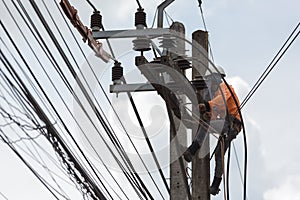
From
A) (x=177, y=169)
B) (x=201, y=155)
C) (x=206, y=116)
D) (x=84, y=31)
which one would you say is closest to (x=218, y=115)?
(x=206, y=116)

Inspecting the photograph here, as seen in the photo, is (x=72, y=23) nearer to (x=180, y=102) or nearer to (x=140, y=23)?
(x=140, y=23)

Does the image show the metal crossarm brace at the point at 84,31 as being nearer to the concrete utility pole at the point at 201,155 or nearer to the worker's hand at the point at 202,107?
the worker's hand at the point at 202,107

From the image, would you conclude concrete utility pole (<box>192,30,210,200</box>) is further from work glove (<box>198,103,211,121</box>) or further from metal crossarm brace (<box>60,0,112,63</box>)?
metal crossarm brace (<box>60,0,112,63</box>)

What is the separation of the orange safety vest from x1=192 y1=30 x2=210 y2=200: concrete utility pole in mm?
299

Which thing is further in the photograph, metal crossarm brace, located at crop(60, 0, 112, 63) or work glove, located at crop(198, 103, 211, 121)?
work glove, located at crop(198, 103, 211, 121)

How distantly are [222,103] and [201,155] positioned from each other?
0.74 m

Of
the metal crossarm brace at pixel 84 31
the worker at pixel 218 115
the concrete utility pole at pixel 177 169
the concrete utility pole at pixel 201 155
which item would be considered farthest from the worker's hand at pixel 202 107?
the metal crossarm brace at pixel 84 31

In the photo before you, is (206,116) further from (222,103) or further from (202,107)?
(222,103)

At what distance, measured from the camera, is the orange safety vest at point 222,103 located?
40.4ft

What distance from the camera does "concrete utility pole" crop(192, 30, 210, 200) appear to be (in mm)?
12430

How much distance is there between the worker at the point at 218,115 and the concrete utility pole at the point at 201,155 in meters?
0.10

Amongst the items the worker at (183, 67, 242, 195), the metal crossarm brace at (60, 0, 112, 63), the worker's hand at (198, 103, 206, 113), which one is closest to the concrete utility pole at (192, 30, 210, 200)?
the worker at (183, 67, 242, 195)

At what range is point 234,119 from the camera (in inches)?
500

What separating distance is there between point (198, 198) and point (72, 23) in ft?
9.28
